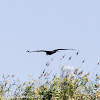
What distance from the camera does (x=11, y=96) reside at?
22.0 feet

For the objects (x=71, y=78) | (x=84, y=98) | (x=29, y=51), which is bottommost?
(x=84, y=98)

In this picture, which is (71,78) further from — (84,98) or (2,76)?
(2,76)

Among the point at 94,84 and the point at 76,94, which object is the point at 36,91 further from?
the point at 94,84

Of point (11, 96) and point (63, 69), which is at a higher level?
point (63, 69)

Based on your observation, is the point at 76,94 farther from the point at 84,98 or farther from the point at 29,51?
the point at 29,51

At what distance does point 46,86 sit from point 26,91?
1.75 ft

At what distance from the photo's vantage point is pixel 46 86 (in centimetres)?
676

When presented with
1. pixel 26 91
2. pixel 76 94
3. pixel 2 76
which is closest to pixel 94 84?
pixel 76 94

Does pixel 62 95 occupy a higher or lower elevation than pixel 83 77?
lower

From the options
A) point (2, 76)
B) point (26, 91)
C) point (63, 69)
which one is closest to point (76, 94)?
point (63, 69)

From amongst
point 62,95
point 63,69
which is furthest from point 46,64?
point 62,95

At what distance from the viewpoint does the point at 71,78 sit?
21.9ft

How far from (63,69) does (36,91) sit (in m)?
0.88

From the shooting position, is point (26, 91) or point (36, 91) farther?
point (26, 91)
